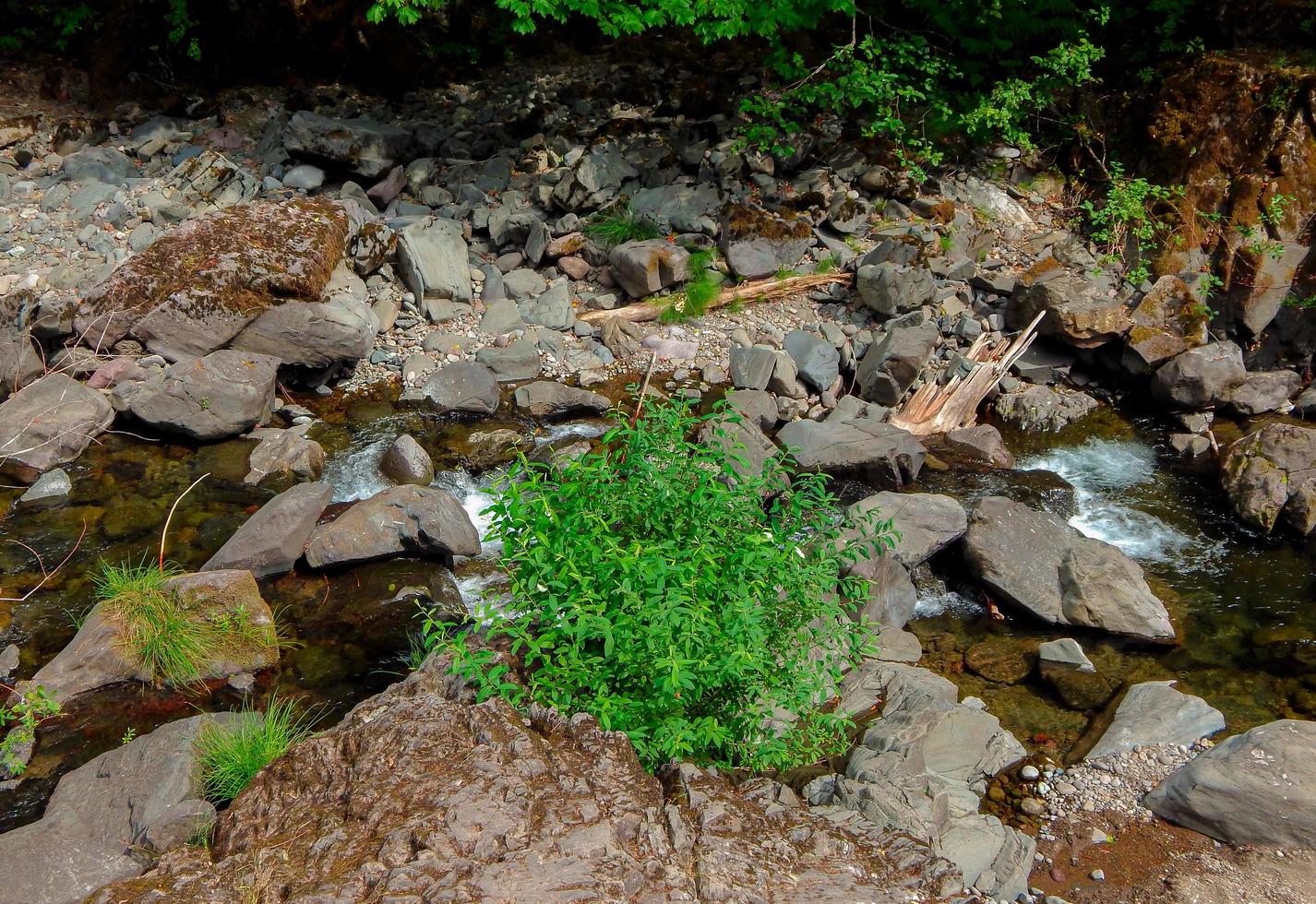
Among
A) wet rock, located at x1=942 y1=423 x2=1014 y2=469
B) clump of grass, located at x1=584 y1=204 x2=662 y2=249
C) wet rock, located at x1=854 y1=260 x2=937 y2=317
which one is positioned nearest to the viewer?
wet rock, located at x1=942 y1=423 x2=1014 y2=469

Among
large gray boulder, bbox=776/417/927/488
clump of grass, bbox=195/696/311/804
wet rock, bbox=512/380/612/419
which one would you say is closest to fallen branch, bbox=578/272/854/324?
wet rock, bbox=512/380/612/419

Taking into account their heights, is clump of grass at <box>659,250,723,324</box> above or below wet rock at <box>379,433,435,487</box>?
above

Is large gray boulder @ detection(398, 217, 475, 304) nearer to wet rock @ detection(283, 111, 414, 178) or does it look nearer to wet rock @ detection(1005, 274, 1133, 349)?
wet rock @ detection(283, 111, 414, 178)

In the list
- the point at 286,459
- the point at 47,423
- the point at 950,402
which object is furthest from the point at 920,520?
the point at 47,423

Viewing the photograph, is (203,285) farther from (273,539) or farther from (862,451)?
(862,451)

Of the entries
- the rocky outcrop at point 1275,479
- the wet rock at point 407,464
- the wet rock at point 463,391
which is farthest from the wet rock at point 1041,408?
the wet rock at point 407,464

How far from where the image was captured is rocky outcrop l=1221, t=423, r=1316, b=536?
7383mm

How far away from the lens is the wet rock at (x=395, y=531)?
6.67 metres

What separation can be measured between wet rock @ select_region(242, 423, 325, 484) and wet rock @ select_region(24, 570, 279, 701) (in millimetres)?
1805

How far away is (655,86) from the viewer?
45.6 ft

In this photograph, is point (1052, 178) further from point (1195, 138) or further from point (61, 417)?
point (61, 417)

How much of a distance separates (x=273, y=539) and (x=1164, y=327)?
833 cm

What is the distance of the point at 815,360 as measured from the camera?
9.32 meters

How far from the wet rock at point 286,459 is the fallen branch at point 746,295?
132 inches
